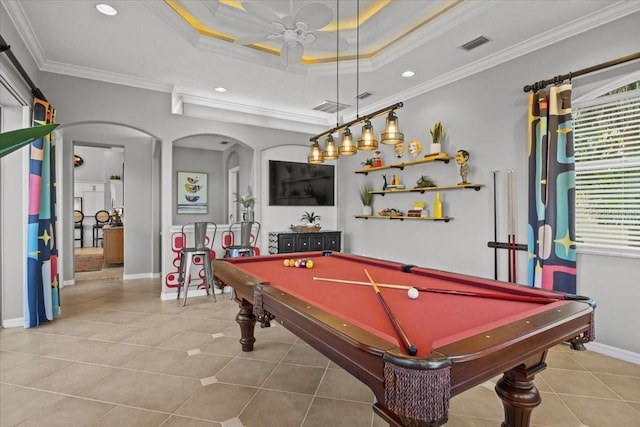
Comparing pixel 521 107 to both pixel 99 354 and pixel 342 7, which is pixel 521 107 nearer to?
pixel 342 7

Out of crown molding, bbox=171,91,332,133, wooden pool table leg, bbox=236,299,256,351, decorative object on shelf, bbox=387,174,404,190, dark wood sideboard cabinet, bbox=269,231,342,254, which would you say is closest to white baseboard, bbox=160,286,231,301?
dark wood sideboard cabinet, bbox=269,231,342,254

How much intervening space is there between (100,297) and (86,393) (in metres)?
2.96

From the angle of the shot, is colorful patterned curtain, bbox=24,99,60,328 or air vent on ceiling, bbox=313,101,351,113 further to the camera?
air vent on ceiling, bbox=313,101,351,113

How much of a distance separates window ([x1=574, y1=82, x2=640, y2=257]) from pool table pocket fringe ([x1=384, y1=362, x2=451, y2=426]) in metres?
2.81

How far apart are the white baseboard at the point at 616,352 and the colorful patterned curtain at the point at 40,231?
540 centimetres

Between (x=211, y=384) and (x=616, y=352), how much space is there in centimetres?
332

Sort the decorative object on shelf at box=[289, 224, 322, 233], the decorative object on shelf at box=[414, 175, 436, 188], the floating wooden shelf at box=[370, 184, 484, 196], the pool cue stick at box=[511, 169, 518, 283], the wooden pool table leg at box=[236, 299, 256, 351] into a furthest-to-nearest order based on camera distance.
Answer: the decorative object on shelf at box=[289, 224, 322, 233], the decorative object on shelf at box=[414, 175, 436, 188], the floating wooden shelf at box=[370, 184, 484, 196], the pool cue stick at box=[511, 169, 518, 283], the wooden pool table leg at box=[236, 299, 256, 351]

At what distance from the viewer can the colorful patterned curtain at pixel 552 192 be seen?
2939 millimetres

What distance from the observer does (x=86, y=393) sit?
2.28 metres

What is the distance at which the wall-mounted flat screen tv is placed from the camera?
577 centimetres

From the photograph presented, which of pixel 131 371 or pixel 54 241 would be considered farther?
pixel 54 241

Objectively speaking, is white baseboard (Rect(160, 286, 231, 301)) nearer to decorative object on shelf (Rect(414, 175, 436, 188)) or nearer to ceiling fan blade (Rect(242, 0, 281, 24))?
decorative object on shelf (Rect(414, 175, 436, 188))

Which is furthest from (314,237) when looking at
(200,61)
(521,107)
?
(521,107)

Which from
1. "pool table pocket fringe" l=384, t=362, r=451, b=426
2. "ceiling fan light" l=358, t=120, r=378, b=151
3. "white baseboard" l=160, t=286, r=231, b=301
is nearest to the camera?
"pool table pocket fringe" l=384, t=362, r=451, b=426
